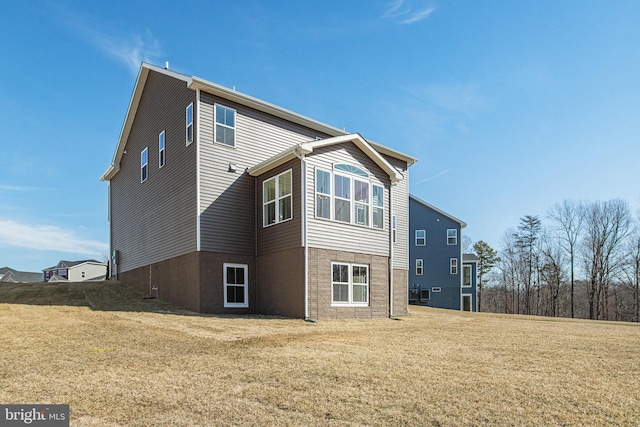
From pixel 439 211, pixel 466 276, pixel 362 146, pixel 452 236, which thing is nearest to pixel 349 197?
pixel 362 146

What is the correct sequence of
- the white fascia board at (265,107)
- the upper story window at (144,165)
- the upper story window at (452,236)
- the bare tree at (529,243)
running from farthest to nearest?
the bare tree at (529,243) → the upper story window at (452,236) → the upper story window at (144,165) → the white fascia board at (265,107)

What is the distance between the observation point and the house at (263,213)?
43.4 feet

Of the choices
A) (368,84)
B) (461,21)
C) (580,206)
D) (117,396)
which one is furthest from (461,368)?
(580,206)

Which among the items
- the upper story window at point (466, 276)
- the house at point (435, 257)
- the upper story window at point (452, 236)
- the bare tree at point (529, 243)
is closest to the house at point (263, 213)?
the house at point (435, 257)

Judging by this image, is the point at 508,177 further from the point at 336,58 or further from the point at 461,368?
the point at 461,368

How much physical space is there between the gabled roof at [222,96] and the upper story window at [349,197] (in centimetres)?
356

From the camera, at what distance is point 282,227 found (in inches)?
543

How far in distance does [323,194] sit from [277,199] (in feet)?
5.38

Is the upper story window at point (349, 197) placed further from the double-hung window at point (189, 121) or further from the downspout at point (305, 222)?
the double-hung window at point (189, 121)

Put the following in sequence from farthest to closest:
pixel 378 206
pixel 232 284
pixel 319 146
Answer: pixel 378 206 < pixel 232 284 < pixel 319 146

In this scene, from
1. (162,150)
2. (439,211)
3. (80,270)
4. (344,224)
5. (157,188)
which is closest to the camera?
(344,224)

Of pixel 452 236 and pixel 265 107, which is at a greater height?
pixel 265 107

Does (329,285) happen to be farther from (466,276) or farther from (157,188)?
(466,276)

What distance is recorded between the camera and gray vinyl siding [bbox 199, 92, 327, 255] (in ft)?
46.0
